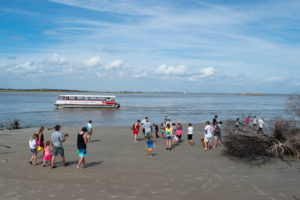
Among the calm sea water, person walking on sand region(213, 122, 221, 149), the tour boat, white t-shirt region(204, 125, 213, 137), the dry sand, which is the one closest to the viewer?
the dry sand

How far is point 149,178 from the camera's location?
8.65 metres

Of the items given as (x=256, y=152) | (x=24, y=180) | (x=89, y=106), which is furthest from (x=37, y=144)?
(x=89, y=106)

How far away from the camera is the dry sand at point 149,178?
7316 millimetres

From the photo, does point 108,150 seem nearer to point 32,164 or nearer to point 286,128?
point 32,164

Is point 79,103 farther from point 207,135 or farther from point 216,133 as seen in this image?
point 207,135

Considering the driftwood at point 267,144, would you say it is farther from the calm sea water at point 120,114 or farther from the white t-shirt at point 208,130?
the calm sea water at point 120,114

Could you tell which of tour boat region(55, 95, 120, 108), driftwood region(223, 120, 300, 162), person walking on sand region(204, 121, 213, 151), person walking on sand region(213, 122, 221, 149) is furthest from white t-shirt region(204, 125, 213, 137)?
tour boat region(55, 95, 120, 108)

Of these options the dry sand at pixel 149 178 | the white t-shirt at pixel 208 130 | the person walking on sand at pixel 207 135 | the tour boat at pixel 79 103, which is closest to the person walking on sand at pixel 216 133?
the person walking on sand at pixel 207 135

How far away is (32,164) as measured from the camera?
33.3ft

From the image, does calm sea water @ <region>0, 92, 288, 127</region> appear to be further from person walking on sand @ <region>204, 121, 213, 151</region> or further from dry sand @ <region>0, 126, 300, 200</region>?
dry sand @ <region>0, 126, 300, 200</region>

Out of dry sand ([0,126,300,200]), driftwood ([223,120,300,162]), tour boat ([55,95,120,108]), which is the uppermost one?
tour boat ([55,95,120,108])

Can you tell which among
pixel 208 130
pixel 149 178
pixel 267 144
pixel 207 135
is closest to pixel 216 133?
pixel 207 135

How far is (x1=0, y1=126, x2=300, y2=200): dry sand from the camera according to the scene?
7.32 m

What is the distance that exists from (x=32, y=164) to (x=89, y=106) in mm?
42313
